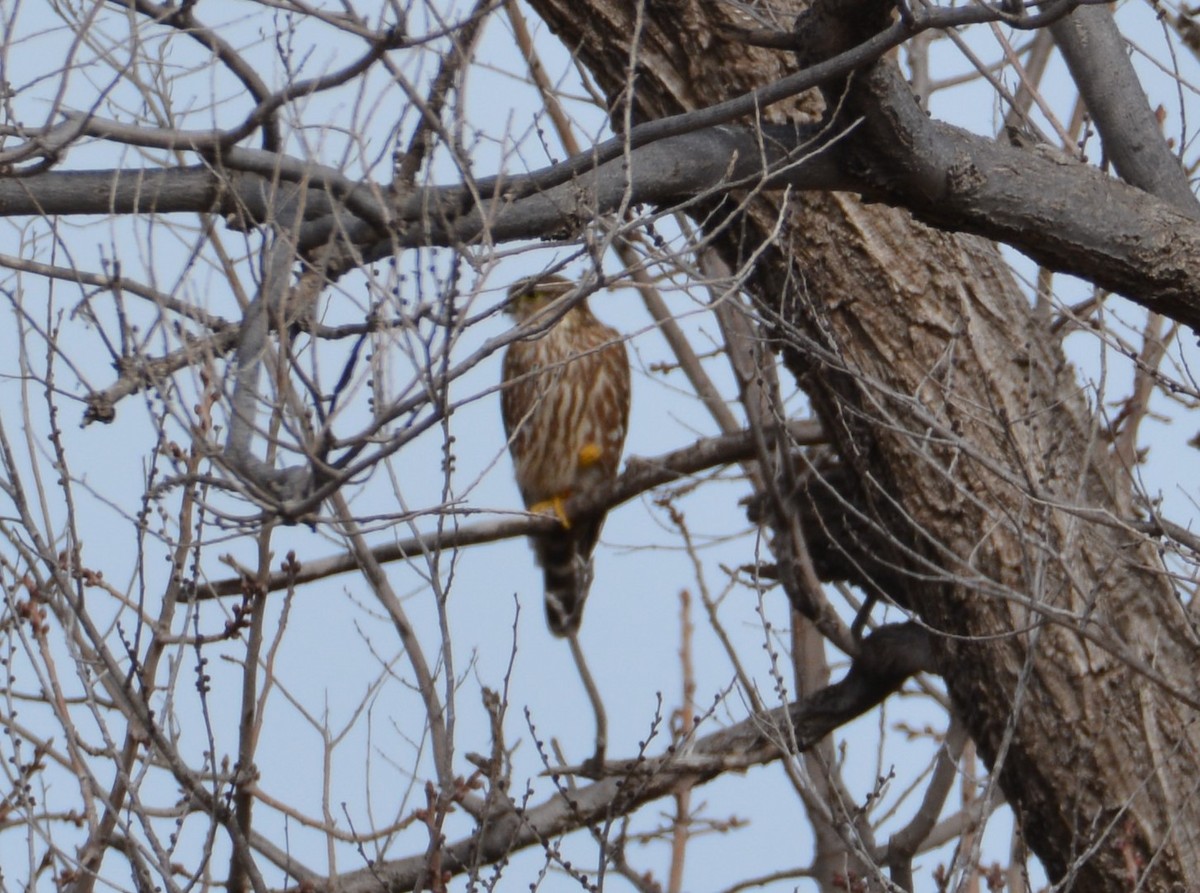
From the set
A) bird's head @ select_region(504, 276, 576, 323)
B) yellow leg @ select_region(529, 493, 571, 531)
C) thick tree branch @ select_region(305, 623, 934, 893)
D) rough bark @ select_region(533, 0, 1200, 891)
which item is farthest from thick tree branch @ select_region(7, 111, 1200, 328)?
yellow leg @ select_region(529, 493, 571, 531)

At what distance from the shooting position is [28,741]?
383 cm

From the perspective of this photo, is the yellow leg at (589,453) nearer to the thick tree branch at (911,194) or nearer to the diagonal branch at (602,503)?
the diagonal branch at (602,503)

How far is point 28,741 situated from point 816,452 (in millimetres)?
2605

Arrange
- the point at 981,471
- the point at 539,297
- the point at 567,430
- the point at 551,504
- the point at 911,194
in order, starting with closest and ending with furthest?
the point at 911,194
the point at 981,471
the point at 539,297
the point at 567,430
the point at 551,504

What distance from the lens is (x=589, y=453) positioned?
249 inches

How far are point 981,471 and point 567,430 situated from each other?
2.43 metres

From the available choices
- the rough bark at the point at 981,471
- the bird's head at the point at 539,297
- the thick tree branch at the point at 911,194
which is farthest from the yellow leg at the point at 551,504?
the thick tree branch at the point at 911,194

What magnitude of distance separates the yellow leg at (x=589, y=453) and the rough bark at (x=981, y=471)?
2.04 meters

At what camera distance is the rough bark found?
4.11 m

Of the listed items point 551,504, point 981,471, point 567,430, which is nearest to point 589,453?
point 567,430

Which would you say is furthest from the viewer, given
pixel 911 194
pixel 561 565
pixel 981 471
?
pixel 561 565

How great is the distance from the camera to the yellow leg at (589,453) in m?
6.33

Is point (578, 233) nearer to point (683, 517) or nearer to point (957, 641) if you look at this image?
point (957, 641)

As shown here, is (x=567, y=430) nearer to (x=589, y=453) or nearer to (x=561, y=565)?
(x=589, y=453)
